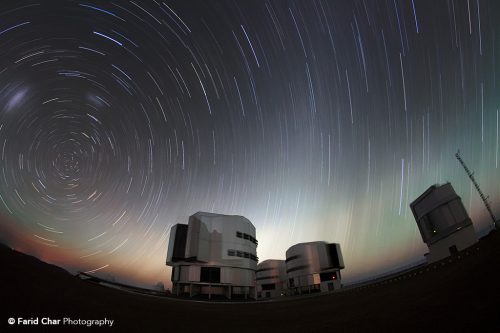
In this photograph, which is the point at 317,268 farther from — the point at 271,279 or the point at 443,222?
the point at 271,279

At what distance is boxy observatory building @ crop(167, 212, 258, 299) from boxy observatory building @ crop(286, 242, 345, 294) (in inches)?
840

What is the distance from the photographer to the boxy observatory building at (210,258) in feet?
130

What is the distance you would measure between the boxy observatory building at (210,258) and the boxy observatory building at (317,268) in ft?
70.0

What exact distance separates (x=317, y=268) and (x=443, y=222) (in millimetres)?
31055

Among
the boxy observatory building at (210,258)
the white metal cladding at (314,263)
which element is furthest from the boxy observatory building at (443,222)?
the boxy observatory building at (210,258)

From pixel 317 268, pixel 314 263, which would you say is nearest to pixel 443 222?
pixel 317 268

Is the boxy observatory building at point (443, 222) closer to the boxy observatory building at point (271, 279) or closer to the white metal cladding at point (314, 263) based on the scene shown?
the white metal cladding at point (314, 263)

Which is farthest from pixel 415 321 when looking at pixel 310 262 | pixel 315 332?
pixel 310 262

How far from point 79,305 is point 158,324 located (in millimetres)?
2299

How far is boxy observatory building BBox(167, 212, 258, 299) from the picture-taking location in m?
39.7

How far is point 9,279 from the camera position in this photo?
609 centimetres

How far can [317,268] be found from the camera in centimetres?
5994

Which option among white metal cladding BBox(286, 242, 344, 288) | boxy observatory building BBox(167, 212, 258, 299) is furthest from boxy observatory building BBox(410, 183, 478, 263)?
boxy observatory building BBox(167, 212, 258, 299)

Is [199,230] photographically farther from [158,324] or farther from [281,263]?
[281,263]
